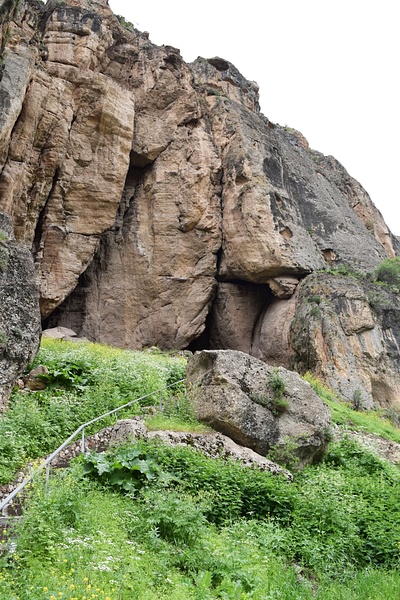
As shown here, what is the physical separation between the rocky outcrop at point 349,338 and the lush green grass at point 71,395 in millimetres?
6649

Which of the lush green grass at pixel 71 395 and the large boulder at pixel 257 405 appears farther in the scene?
the large boulder at pixel 257 405

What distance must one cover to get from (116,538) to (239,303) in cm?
2114

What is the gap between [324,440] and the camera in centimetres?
1226

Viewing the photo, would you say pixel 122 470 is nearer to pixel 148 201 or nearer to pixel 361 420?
pixel 361 420

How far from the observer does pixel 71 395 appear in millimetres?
13117

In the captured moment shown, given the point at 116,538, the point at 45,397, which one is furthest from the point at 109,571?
the point at 45,397

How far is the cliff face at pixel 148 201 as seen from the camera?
2250cm

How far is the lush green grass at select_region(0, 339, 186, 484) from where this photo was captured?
9.98 m

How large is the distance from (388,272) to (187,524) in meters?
23.3

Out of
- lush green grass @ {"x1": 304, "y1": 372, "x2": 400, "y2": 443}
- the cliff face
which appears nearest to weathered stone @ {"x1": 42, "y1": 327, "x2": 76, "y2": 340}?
the cliff face

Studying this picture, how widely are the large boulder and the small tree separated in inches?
615

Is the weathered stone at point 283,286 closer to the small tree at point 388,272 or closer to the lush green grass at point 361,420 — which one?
the small tree at point 388,272

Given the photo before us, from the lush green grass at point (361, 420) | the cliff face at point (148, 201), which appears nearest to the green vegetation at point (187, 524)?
the lush green grass at point (361, 420)

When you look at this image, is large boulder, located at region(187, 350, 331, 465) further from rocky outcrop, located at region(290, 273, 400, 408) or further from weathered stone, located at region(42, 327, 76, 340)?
weathered stone, located at region(42, 327, 76, 340)
